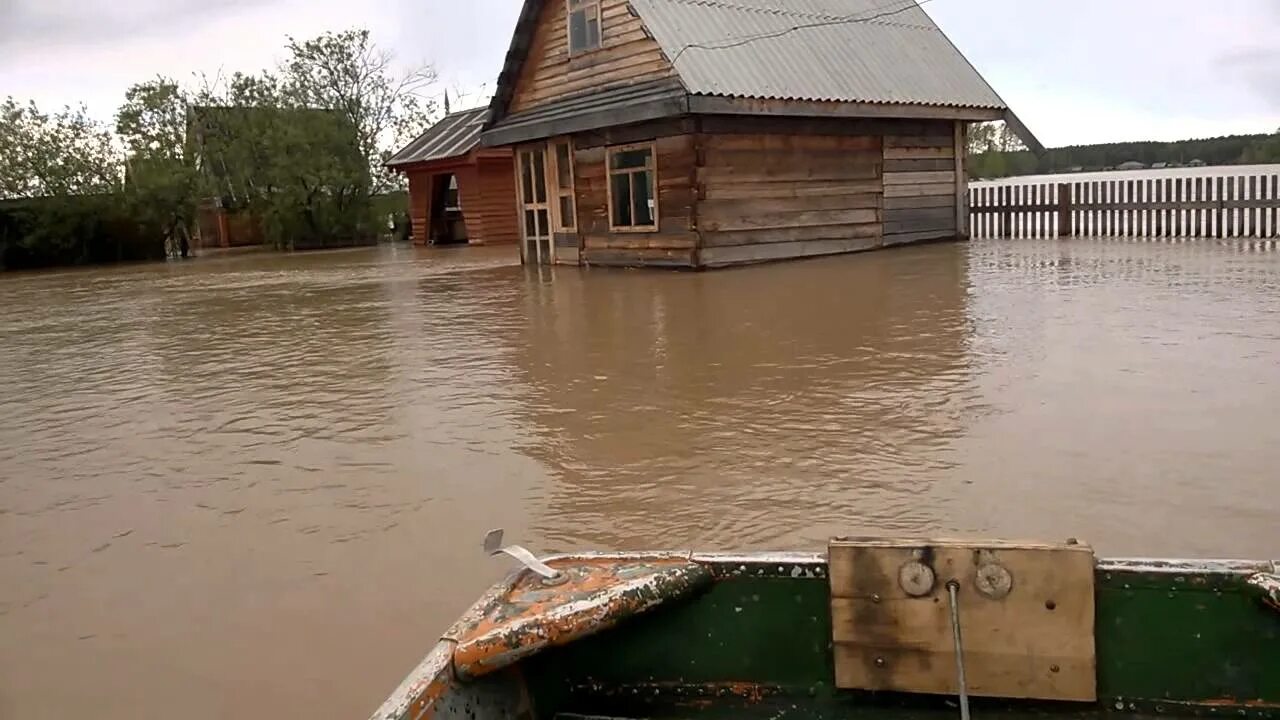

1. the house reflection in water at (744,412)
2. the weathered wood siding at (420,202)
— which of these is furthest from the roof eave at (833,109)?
the weathered wood siding at (420,202)

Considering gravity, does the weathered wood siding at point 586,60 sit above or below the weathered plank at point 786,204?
above

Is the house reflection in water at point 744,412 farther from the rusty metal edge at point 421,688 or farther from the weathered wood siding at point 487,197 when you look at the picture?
the weathered wood siding at point 487,197

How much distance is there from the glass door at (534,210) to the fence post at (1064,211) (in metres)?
9.73

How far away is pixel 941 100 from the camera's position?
17594mm

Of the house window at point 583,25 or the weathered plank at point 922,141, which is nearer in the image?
the house window at point 583,25

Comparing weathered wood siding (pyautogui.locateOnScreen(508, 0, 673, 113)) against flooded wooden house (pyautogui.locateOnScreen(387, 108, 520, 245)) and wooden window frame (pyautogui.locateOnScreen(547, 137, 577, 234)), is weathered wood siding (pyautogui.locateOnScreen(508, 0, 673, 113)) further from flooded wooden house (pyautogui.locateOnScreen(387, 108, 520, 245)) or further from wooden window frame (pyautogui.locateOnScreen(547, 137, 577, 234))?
flooded wooden house (pyautogui.locateOnScreen(387, 108, 520, 245))

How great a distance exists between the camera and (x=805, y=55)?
1650 cm

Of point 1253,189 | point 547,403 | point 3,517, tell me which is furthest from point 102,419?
point 1253,189

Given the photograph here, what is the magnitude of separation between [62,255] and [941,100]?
26761 millimetres

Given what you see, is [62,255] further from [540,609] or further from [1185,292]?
[540,609]

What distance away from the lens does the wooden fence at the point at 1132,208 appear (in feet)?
58.8

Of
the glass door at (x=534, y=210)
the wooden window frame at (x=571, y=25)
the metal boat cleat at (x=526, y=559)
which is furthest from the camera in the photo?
the glass door at (x=534, y=210)

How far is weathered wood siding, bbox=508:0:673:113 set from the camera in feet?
49.5

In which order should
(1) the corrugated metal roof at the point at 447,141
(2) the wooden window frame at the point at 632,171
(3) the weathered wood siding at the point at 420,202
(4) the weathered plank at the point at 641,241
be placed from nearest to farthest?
(4) the weathered plank at the point at 641,241 < (2) the wooden window frame at the point at 632,171 < (1) the corrugated metal roof at the point at 447,141 < (3) the weathered wood siding at the point at 420,202
